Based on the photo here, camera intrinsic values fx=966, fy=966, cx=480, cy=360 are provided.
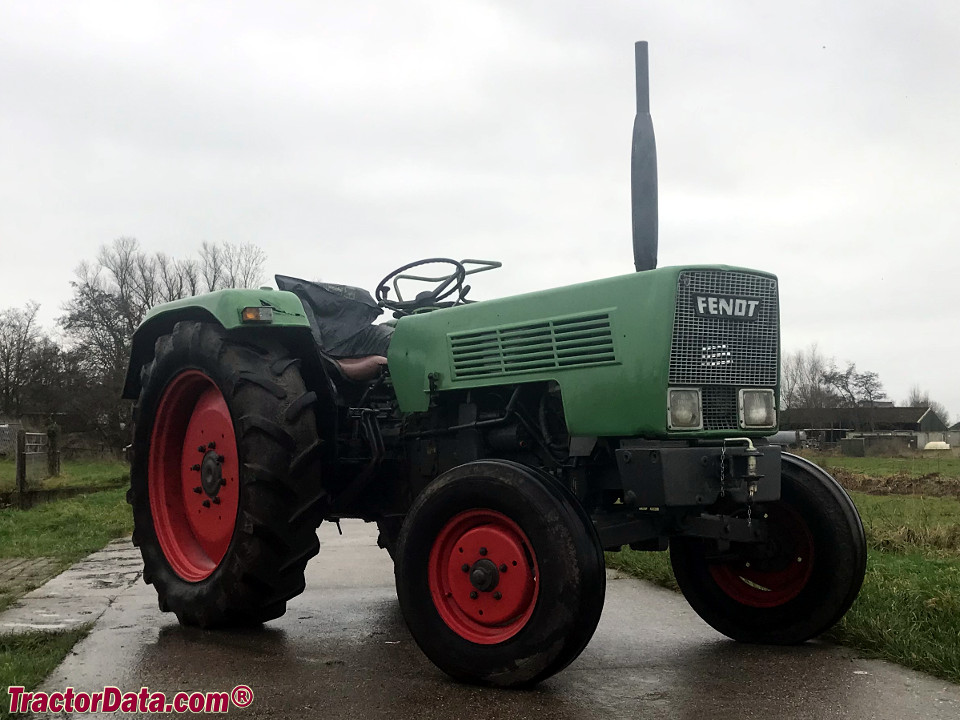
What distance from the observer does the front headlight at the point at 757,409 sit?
174 inches

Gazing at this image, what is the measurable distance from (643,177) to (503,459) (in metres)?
1.54

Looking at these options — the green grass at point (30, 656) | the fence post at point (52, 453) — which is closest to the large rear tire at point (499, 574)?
the green grass at point (30, 656)

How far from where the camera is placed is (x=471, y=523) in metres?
4.09

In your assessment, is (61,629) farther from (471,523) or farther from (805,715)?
(805,715)

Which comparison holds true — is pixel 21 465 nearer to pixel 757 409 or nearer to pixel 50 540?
pixel 50 540

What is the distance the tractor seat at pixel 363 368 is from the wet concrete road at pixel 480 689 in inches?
53.6

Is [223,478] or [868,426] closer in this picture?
[223,478]

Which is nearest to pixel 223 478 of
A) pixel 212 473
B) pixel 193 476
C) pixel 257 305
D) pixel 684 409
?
pixel 212 473

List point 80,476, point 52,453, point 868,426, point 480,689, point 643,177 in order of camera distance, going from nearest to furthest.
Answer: point 480,689 → point 643,177 → point 52,453 → point 80,476 → point 868,426

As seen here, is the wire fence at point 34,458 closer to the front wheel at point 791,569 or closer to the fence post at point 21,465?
the fence post at point 21,465

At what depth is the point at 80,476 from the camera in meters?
20.7

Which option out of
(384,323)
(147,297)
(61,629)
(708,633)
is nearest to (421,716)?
(708,633)

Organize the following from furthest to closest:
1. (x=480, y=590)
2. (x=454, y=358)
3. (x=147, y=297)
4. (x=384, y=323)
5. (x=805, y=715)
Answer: (x=147, y=297) < (x=384, y=323) < (x=454, y=358) < (x=480, y=590) < (x=805, y=715)

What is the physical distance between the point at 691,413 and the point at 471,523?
1.06m
